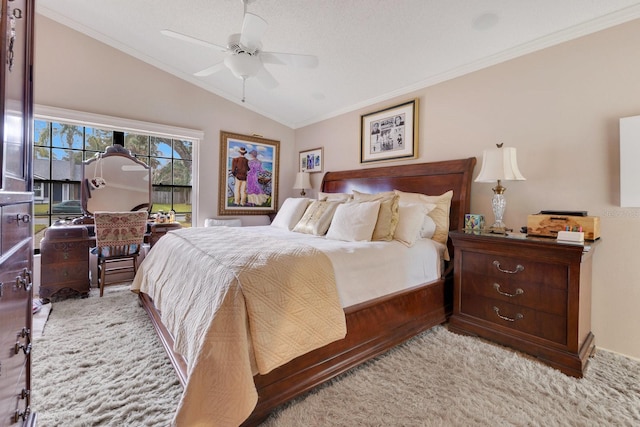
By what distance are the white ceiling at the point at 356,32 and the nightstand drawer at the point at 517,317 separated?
2138 millimetres

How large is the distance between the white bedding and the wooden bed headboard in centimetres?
61

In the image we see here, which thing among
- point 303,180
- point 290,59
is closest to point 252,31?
point 290,59

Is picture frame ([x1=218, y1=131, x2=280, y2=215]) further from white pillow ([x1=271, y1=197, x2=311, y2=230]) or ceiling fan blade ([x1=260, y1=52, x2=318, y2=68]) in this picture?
ceiling fan blade ([x1=260, y1=52, x2=318, y2=68])

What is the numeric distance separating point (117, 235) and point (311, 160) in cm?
284

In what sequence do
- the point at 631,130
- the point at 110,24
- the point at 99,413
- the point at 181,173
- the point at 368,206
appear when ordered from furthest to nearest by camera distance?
the point at 181,173 < the point at 110,24 < the point at 368,206 < the point at 631,130 < the point at 99,413

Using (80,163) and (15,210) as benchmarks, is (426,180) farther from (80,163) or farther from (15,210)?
(80,163)

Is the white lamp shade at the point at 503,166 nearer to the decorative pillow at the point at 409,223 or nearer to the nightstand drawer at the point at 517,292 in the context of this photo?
the decorative pillow at the point at 409,223

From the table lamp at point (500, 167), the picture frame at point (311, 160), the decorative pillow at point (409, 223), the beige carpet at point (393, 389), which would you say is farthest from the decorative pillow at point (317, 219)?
the picture frame at point (311, 160)

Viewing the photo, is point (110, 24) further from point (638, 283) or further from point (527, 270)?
point (638, 283)

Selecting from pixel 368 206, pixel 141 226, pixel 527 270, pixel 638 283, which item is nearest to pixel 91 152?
pixel 141 226

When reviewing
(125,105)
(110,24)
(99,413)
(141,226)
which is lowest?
(99,413)

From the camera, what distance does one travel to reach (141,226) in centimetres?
319

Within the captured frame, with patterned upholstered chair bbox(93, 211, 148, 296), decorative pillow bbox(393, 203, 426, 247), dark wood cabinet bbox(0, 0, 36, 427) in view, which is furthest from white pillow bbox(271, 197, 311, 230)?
dark wood cabinet bbox(0, 0, 36, 427)

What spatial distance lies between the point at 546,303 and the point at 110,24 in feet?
16.0
